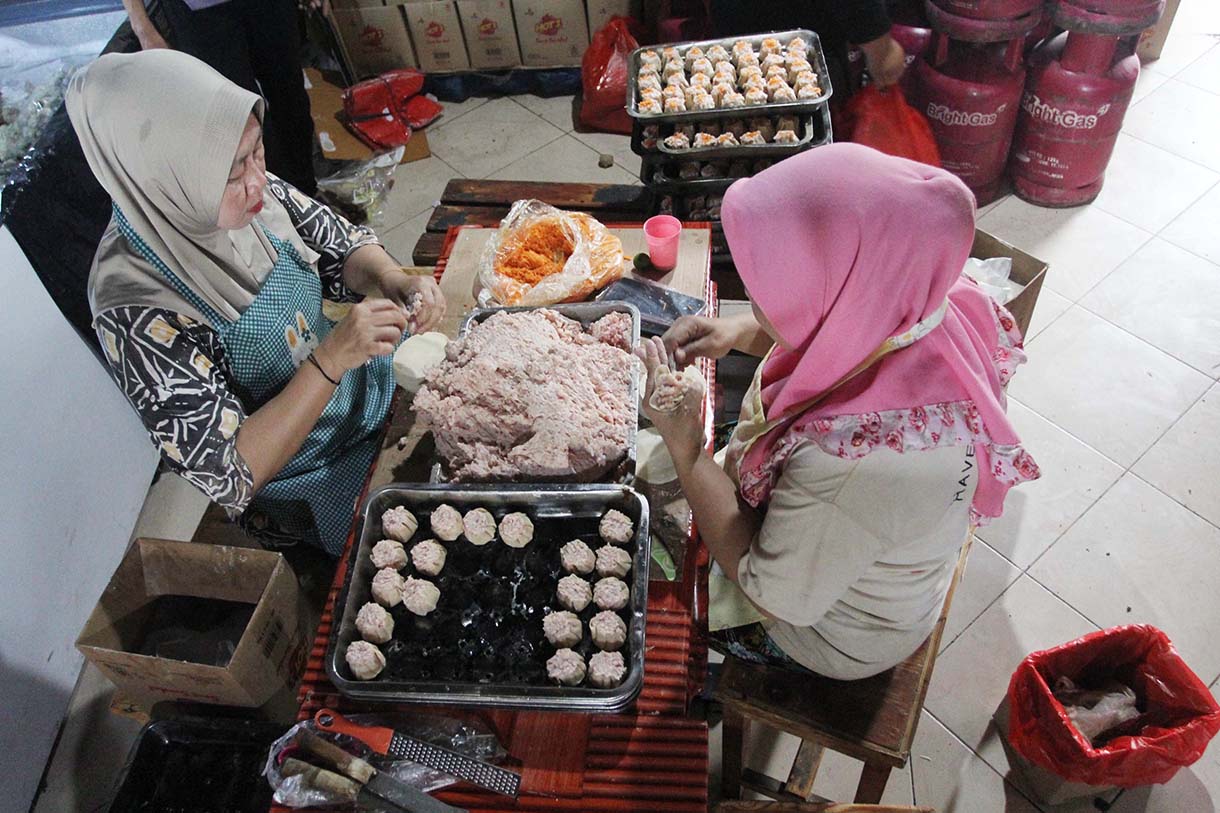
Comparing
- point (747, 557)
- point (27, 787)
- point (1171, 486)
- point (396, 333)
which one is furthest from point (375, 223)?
point (1171, 486)

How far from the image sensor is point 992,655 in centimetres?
268

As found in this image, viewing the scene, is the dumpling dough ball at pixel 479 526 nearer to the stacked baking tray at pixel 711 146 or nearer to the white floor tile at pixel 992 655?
the white floor tile at pixel 992 655

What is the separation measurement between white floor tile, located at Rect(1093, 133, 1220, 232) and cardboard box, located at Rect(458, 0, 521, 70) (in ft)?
11.5

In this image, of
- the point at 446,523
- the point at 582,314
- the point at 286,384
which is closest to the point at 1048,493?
the point at 582,314

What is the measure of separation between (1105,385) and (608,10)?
346cm

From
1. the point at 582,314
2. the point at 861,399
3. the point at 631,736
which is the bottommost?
the point at 631,736

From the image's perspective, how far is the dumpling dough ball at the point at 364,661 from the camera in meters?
1.57

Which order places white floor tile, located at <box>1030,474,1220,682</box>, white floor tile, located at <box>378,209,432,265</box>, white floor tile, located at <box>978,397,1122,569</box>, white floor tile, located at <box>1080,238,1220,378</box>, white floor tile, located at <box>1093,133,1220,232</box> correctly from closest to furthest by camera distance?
white floor tile, located at <box>1030,474,1220,682</box> < white floor tile, located at <box>978,397,1122,569</box> < white floor tile, located at <box>1080,238,1220,378</box> < white floor tile, located at <box>1093,133,1220,232</box> < white floor tile, located at <box>378,209,432,265</box>

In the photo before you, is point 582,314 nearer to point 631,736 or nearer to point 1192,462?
point 631,736

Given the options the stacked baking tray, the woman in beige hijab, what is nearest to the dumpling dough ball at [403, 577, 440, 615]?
the woman in beige hijab

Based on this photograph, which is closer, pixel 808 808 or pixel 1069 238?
pixel 808 808

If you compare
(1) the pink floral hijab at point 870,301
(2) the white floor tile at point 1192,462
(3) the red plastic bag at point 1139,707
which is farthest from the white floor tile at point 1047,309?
(1) the pink floral hijab at point 870,301

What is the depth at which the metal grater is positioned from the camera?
1485 mm

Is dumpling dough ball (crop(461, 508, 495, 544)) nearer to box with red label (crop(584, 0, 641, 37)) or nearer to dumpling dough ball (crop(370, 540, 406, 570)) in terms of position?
dumpling dough ball (crop(370, 540, 406, 570))
